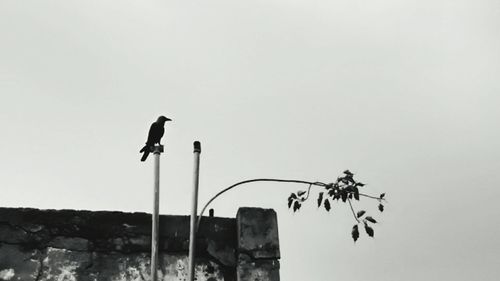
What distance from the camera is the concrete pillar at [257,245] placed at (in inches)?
152

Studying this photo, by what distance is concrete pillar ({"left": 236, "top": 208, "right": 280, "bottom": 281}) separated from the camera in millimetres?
3861

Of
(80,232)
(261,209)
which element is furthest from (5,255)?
(261,209)

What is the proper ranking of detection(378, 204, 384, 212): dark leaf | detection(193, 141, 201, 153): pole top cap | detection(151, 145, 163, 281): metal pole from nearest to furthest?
detection(151, 145, 163, 281): metal pole
detection(193, 141, 201, 153): pole top cap
detection(378, 204, 384, 212): dark leaf

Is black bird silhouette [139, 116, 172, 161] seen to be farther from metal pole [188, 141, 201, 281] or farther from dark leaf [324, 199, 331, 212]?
dark leaf [324, 199, 331, 212]

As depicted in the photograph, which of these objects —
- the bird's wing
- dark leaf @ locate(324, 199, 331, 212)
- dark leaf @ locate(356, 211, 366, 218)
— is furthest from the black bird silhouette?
dark leaf @ locate(356, 211, 366, 218)

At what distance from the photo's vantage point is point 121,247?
3.87 m

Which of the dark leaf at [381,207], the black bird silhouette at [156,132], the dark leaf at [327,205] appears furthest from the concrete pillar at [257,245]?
the black bird silhouette at [156,132]

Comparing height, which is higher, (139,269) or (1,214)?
(1,214)

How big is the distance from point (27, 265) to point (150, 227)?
0.81 m

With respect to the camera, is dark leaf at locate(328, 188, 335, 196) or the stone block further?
dark leaf at locate(328, 188, 335, 196)

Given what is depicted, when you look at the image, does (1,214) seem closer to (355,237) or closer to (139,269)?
(139,269)

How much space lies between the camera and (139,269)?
3.82 meters

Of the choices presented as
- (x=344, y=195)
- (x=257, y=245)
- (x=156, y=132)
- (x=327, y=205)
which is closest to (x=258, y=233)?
(x=257, y=245)

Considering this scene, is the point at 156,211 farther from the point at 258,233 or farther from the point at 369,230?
the point at 369,230
